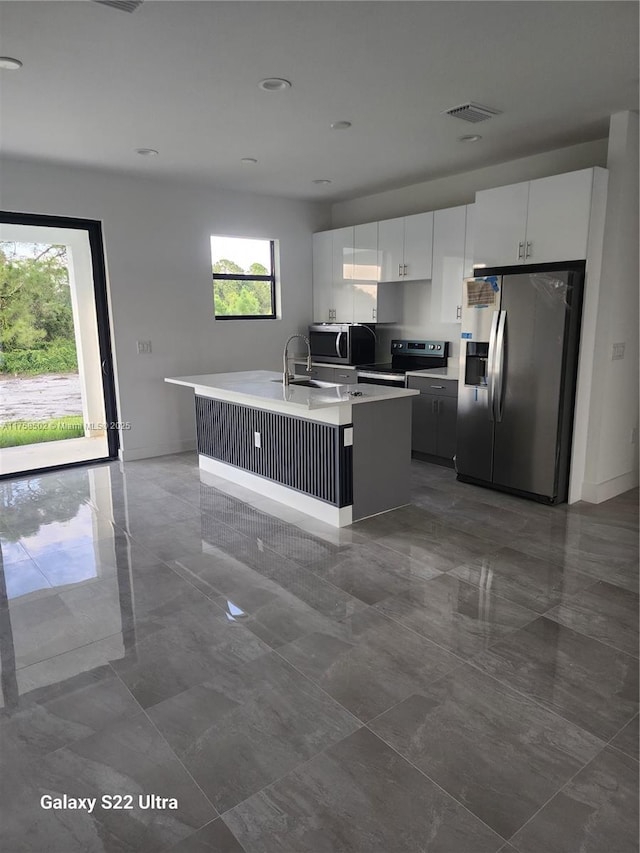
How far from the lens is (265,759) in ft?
6.15

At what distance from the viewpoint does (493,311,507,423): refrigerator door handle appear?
4.20m

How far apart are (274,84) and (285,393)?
1.87 meters

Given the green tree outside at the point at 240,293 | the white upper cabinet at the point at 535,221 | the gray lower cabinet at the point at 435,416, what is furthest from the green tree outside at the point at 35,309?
the white upper cabinet at the point at 535,221

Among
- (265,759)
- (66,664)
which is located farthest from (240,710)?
(66,664)

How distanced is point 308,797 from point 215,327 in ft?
16.6

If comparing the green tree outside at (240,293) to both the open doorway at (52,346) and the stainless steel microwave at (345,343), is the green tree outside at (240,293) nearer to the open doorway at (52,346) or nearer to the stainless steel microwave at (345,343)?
the stainless steel microwave at (345,343)

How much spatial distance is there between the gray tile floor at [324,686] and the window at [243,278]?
123 inches

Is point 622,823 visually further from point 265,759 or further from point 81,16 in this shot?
point 81,16

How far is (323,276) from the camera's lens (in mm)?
6633

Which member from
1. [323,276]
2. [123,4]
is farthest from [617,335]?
[123,4]

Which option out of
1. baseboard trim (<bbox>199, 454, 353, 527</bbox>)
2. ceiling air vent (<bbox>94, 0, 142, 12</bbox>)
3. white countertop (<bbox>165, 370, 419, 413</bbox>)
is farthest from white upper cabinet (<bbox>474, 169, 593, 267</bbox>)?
ceiling air vent (<bbox>94, 0, 142, 12</bbox>)

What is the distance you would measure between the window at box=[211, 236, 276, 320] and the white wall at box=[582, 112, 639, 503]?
12.2 ft

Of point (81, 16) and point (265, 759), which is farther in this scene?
point (81, 16)

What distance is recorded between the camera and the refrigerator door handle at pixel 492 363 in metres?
4.25
